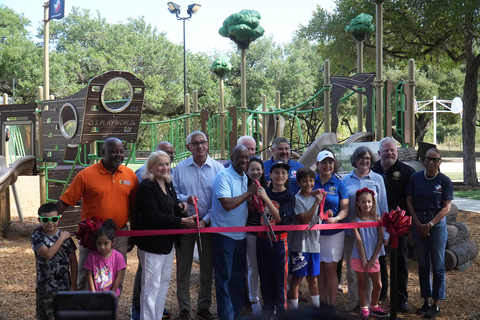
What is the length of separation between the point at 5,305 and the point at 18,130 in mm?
7013

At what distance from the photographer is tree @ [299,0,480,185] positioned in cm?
1407

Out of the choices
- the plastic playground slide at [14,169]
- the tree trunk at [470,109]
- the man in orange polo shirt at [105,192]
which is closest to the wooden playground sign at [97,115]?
the plastic playground slide at [14,169]

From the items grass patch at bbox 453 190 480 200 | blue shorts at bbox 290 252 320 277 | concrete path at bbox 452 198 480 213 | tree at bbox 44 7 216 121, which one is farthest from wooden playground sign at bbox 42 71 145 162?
tree at bbox 44 7 216 121

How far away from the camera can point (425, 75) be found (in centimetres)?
3512

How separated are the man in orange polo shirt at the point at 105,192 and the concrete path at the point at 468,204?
9.54 metres

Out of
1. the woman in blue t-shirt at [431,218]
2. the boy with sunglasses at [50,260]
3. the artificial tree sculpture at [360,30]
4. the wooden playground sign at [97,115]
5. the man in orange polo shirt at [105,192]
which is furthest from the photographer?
the artificial tree sculpture at [360,30]

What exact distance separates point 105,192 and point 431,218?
3167 mm

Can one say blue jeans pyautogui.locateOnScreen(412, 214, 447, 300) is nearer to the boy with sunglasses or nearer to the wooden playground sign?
the boy with sunglasses

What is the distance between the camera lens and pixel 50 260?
13.1 ft

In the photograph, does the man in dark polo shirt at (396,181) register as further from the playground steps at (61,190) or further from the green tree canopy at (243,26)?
the playground steps at (61,190)

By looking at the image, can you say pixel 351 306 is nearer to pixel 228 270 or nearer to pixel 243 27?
pixel 228 270

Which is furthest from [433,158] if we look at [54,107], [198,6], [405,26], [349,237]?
[198,6]

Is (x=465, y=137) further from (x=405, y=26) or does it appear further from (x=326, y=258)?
(x=326, y=258)

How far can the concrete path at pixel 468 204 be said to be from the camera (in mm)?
11539
